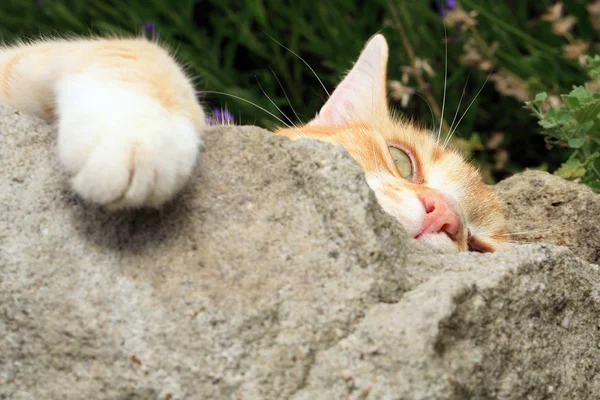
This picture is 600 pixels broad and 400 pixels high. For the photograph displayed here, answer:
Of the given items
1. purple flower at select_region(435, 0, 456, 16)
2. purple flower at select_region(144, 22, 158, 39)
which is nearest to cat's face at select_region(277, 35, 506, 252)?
purple flower at select_region(435, 0, 456, 16)

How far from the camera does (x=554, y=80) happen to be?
3.43 metres

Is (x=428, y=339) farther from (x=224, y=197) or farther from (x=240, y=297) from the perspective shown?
(x=224, y=197)

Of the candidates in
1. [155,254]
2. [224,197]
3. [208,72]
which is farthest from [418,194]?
[208,72]

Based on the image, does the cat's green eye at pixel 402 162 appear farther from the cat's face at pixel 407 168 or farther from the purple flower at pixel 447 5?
the purple flower at pixel 447 5

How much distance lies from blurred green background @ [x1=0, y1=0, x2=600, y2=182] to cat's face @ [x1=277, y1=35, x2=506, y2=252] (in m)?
0.93

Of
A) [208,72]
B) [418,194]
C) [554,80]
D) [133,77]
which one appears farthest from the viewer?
[208,72]

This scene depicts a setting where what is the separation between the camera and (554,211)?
7.31 ft

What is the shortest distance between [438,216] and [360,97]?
73cm

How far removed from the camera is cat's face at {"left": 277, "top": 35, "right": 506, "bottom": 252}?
191cm

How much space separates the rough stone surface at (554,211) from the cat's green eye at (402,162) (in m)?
0.34

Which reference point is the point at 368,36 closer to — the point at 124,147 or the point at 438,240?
the point at 438,240

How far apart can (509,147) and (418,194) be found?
2263 mm

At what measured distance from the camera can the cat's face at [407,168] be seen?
1908 millimetres

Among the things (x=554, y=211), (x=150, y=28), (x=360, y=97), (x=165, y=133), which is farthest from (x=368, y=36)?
(x=165, y=133)
